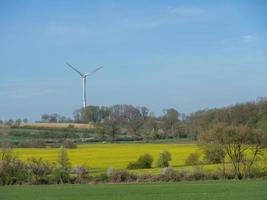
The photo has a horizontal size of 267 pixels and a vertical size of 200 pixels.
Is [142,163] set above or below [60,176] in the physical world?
above

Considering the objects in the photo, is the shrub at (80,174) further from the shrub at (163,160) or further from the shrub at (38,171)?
the shrub at (163,160)

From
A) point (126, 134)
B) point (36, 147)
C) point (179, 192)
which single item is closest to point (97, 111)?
point (126, 134)

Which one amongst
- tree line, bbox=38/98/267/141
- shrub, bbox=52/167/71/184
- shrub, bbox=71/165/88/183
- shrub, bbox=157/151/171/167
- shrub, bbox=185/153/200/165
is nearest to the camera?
shrub, bbox=52/167/71/184

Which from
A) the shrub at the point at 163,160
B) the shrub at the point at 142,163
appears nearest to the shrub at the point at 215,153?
the shrub at the point at 163,160

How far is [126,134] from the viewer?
102 m

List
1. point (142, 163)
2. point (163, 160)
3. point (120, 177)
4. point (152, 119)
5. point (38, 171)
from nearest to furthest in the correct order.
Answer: point (120, 177) < point (38, 171) < point (163, 160) < point (142, 163) < point (152, 119)

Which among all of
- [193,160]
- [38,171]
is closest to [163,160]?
[193,160]

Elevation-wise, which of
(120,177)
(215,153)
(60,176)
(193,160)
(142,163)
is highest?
(215,153)

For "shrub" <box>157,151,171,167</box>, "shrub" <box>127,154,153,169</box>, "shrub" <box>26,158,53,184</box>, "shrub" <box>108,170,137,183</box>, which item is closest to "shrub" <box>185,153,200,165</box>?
"shrub" <box>157,151,171,167</box>

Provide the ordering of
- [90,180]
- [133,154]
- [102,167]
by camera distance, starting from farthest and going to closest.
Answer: [133,154] < [102,167] < [90,180]

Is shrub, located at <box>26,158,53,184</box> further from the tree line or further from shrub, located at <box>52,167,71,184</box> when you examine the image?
the tree line

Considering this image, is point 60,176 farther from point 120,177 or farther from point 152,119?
point 152,119

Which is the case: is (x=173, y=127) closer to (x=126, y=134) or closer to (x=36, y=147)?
(x=126, y=134)

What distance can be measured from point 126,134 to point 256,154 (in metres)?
59.1
